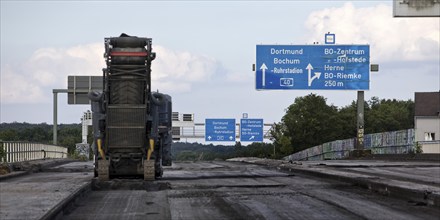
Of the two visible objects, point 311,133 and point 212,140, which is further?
point 311,133

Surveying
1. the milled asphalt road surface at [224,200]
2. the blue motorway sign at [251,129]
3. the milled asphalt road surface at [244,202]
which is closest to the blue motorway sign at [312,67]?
the milled asphalt road surface at [224,200]

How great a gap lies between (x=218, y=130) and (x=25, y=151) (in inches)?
1373

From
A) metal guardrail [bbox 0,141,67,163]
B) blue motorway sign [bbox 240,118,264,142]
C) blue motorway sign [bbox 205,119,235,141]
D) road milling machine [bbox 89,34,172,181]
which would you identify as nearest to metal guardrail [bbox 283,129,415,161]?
blue motorway sign [bbox 240,118,264,142]

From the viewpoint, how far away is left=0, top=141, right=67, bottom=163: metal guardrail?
1130 inches

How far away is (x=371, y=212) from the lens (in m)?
12.9

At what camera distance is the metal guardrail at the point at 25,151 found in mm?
28714

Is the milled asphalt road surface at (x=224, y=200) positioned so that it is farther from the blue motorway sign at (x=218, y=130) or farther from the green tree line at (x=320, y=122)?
the green tree line at (x=320, y=122)

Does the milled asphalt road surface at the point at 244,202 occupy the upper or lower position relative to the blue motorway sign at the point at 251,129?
lower

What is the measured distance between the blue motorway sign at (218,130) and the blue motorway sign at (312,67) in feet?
78.3

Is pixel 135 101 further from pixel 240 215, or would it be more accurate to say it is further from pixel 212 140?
pixel 212 140

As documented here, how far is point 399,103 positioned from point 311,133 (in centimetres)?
3691

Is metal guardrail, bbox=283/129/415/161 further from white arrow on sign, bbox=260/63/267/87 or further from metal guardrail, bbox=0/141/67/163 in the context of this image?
metal guardrail, bbox=0/141/67/163

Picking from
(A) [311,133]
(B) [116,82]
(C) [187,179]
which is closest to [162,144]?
(C) [187,179]

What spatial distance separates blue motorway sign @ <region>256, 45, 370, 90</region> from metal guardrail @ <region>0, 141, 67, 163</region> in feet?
47.4
